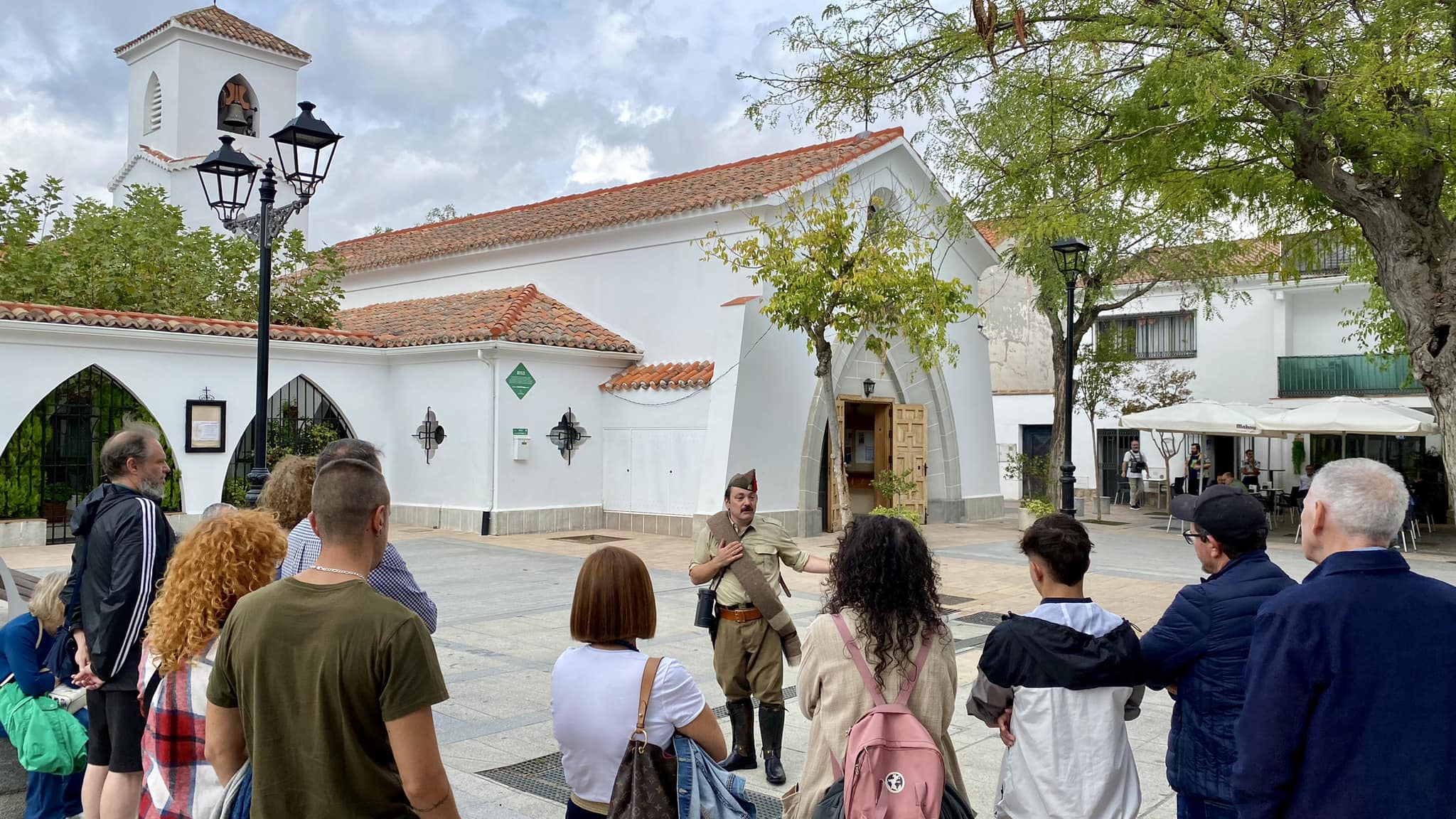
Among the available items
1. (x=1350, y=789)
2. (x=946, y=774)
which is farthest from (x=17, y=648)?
(x=1350, y=789)

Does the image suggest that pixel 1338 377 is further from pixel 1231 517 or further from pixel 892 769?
pixel 892 769

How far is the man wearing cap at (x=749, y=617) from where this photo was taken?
5066 mm

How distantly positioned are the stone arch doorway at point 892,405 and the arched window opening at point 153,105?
1948cm

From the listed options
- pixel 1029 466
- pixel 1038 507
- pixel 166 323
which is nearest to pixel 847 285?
pixel 1038 507

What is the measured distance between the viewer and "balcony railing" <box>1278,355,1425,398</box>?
2423 cm

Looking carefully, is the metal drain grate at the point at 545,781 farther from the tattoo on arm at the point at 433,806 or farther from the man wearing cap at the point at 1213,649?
the tattoo on arm at the point at 433,806

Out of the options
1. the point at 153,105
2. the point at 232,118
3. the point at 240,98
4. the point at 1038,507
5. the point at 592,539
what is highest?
the point at 240,98

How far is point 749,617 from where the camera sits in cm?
511

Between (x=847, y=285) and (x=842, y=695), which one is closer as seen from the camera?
(x=842, y=695)

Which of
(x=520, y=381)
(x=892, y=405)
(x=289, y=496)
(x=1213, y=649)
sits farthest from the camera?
(x=892, y=405)

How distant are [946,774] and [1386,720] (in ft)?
3.78

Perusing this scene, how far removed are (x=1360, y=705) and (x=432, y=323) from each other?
17.8m

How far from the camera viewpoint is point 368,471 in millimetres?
2594

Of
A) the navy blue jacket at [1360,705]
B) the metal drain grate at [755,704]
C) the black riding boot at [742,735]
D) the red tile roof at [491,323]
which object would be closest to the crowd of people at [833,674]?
the navy blue jacket at [1360,705]
